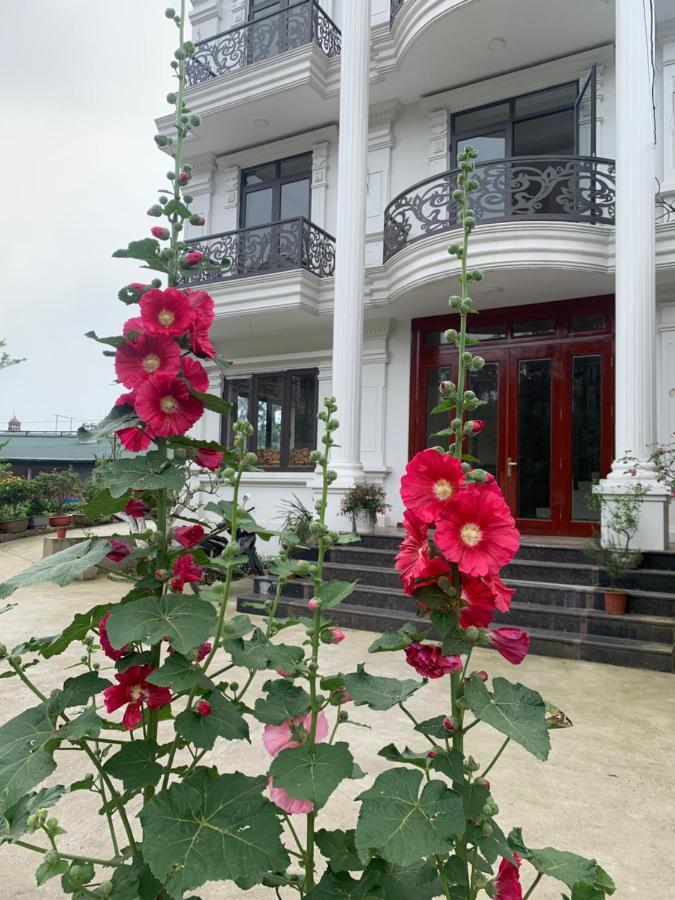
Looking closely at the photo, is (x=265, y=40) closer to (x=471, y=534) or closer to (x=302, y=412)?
(x=302, y=412)

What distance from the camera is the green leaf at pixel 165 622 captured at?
828mm

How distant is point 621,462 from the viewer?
18.1 feet

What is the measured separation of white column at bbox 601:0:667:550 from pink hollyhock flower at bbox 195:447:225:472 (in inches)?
201

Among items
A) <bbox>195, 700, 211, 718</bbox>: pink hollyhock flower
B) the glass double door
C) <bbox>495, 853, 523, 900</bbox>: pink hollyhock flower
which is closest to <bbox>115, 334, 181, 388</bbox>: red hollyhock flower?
<bbox>195, 700, 211, 718</bbox>: pink hollyhock flower

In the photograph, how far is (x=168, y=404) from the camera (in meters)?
0.98

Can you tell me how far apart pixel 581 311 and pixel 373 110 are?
14.8ft

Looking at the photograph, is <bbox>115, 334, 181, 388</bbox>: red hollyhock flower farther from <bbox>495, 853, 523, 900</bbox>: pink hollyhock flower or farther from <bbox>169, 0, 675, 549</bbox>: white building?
<bbox>169, 0, 675, 549</bbox>: white building

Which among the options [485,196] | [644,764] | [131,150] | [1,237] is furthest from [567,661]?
[1,237]

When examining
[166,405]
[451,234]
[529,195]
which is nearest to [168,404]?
[166,405]

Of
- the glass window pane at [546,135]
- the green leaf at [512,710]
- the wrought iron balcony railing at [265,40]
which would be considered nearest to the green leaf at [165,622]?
the green leaf at [512,710]

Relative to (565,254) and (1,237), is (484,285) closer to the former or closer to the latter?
(565,254)

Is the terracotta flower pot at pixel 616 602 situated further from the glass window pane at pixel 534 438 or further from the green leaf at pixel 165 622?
the green leaf at pixel 165 622

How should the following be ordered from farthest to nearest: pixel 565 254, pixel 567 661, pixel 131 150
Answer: pixel 131 150, pixel 565 254, pixel 567 661

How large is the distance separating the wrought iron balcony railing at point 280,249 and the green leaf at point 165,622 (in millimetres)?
7941
